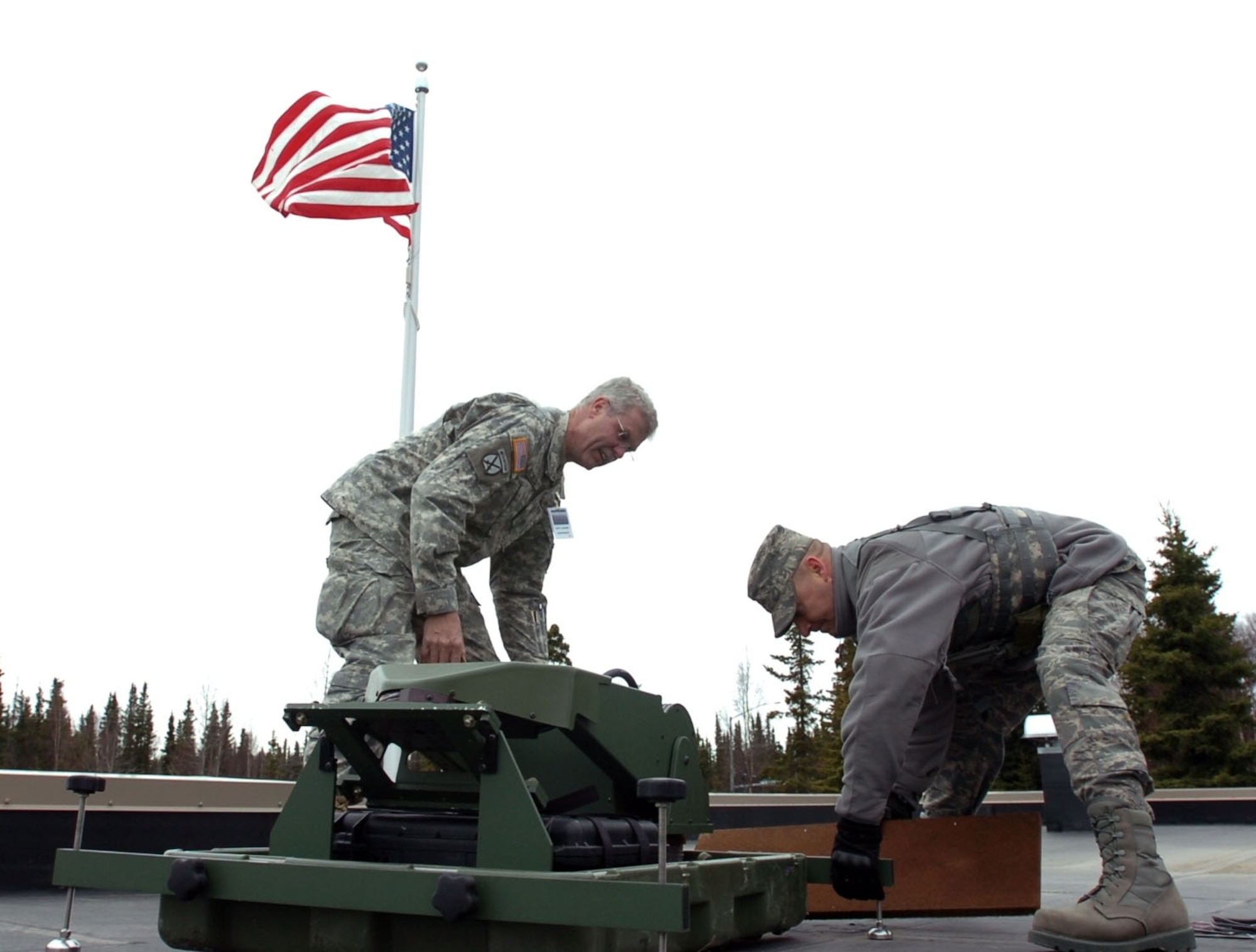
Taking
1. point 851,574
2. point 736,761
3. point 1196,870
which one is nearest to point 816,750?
point 736,761

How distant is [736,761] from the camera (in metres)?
64.9

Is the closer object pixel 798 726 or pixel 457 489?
pixel 457 489

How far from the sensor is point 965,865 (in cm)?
363

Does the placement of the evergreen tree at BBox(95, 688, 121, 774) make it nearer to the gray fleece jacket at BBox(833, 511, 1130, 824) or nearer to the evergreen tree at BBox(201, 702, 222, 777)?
the evergreen tree at BBox(201, 702, 222, 777)

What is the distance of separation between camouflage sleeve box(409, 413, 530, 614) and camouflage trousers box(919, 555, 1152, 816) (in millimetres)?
1714

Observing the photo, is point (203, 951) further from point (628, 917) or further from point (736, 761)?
point (736, 761)

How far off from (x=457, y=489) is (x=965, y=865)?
2083 millimetres

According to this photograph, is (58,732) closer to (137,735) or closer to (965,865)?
(137,735)

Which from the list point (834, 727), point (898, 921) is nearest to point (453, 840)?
point (898, 921)

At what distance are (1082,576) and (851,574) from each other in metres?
0.68

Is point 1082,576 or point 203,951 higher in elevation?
point 1082,576

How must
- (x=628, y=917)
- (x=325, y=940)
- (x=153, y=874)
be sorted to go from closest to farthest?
(x=628, y=917), (x=325, y=940), (x=153, y=874)

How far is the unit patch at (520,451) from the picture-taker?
3.62 m

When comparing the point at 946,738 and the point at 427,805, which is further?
the point at 946,738
